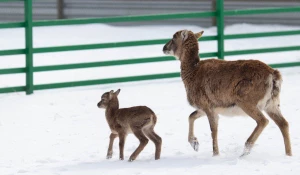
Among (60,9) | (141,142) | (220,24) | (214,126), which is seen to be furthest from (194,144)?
(60,9)

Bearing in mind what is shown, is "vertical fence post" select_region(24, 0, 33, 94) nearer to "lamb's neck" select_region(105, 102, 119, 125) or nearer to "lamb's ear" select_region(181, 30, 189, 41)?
"lamb's ear" select_region(181, 30, 189, 41)

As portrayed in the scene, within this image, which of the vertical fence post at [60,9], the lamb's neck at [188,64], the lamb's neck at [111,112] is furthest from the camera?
the vertical fence post at [60,9]

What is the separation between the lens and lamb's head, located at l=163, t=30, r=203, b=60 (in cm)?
971

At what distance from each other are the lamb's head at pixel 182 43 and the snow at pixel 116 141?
1052 millimetres

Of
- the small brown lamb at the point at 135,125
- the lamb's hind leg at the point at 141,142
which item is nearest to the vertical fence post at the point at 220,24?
the small brown lamb at the point at 135,125

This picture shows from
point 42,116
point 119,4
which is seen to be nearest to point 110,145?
point 42,116

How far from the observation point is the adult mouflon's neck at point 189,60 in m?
9.52

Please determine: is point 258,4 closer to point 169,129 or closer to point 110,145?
point 169,129

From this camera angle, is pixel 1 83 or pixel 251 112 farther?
pixel 1 83

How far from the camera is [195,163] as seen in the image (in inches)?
337

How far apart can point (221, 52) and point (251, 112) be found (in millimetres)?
6149

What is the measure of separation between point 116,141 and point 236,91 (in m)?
1.93

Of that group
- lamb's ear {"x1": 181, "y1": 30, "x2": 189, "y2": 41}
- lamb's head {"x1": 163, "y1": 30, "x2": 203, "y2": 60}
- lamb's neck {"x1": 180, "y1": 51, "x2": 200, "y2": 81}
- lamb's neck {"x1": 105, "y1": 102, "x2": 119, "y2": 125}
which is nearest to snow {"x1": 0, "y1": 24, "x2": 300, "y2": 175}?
lamb's neck {"x1": 105, "y1": 102, "x2": 119, "y2": 125}

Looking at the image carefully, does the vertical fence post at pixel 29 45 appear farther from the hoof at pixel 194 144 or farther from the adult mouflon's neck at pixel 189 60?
the hoof at pixel 194 144
